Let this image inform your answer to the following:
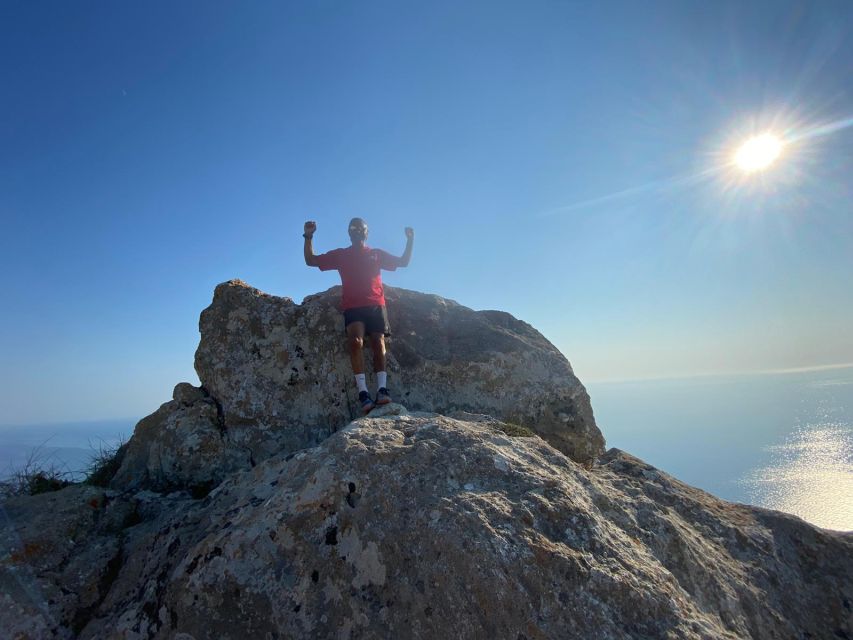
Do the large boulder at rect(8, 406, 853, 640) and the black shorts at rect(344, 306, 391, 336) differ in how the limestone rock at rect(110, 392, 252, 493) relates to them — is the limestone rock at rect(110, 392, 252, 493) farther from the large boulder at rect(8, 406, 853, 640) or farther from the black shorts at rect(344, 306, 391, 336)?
the black shorts at rect(344, 306, 391, 336)

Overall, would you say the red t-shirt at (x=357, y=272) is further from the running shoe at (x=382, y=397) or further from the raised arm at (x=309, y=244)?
the running shoe at (x=382, y=397)

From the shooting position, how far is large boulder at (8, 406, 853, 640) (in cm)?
362

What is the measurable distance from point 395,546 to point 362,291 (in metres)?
5.01

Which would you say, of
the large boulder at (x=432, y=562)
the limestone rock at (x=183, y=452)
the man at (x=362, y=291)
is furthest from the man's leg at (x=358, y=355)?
the limestone rock at (x=183, y=452)

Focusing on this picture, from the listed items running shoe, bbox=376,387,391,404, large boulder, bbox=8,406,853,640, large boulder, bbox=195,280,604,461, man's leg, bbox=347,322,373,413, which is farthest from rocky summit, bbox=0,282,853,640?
man's leg, bbox=347,322,373,413

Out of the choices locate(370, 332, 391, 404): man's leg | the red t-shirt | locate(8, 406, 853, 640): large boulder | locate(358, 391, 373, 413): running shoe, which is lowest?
locate(8, 406, 853, 640): large boulder

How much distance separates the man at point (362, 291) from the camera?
24.9 feet

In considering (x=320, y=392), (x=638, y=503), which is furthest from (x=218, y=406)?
(x=638, y=503)

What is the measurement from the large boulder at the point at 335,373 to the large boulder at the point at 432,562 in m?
2.23

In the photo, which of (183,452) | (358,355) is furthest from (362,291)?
(183,452)

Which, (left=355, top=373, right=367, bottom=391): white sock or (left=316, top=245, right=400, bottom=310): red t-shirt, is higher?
(left=316, top=245, right=400, bottom=310): red t-shirt

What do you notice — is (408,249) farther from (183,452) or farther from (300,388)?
(183,452)

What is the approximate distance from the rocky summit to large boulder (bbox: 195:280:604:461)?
196 mm

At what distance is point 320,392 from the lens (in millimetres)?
7777
